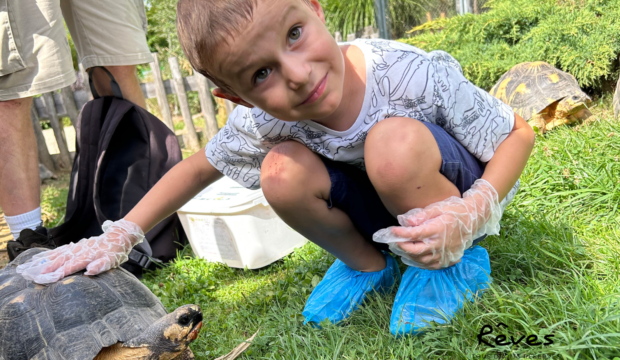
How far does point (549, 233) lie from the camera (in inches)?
75.9

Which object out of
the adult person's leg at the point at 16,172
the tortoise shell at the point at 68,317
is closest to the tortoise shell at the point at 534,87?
the tortoise shell at the point at 68,317

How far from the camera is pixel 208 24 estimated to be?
1283mm

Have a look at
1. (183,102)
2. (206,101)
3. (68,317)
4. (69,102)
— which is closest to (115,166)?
(68,317)

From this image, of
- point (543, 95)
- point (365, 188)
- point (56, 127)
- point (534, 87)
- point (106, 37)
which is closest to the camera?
point (365, 188)

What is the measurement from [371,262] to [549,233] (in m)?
0.71

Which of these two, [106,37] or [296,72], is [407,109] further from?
[106,37]

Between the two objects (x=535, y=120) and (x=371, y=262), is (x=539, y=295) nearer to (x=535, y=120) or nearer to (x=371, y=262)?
(x=371, y=262)

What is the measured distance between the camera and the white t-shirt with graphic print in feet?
5.19

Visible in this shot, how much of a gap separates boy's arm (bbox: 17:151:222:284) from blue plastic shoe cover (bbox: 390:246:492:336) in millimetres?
857

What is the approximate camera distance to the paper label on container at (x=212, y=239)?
8.40 ft

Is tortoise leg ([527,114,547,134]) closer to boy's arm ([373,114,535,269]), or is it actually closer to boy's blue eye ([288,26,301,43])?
boy's arm ([373,114,535,269])

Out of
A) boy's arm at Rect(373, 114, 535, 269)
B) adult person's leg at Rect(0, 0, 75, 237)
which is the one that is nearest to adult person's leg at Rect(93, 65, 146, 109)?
adult person's leg at Rect(0, 0, 75, 237)

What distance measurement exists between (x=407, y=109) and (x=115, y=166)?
1.94 meters

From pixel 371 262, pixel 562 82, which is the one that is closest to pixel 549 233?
pixel 371 262
